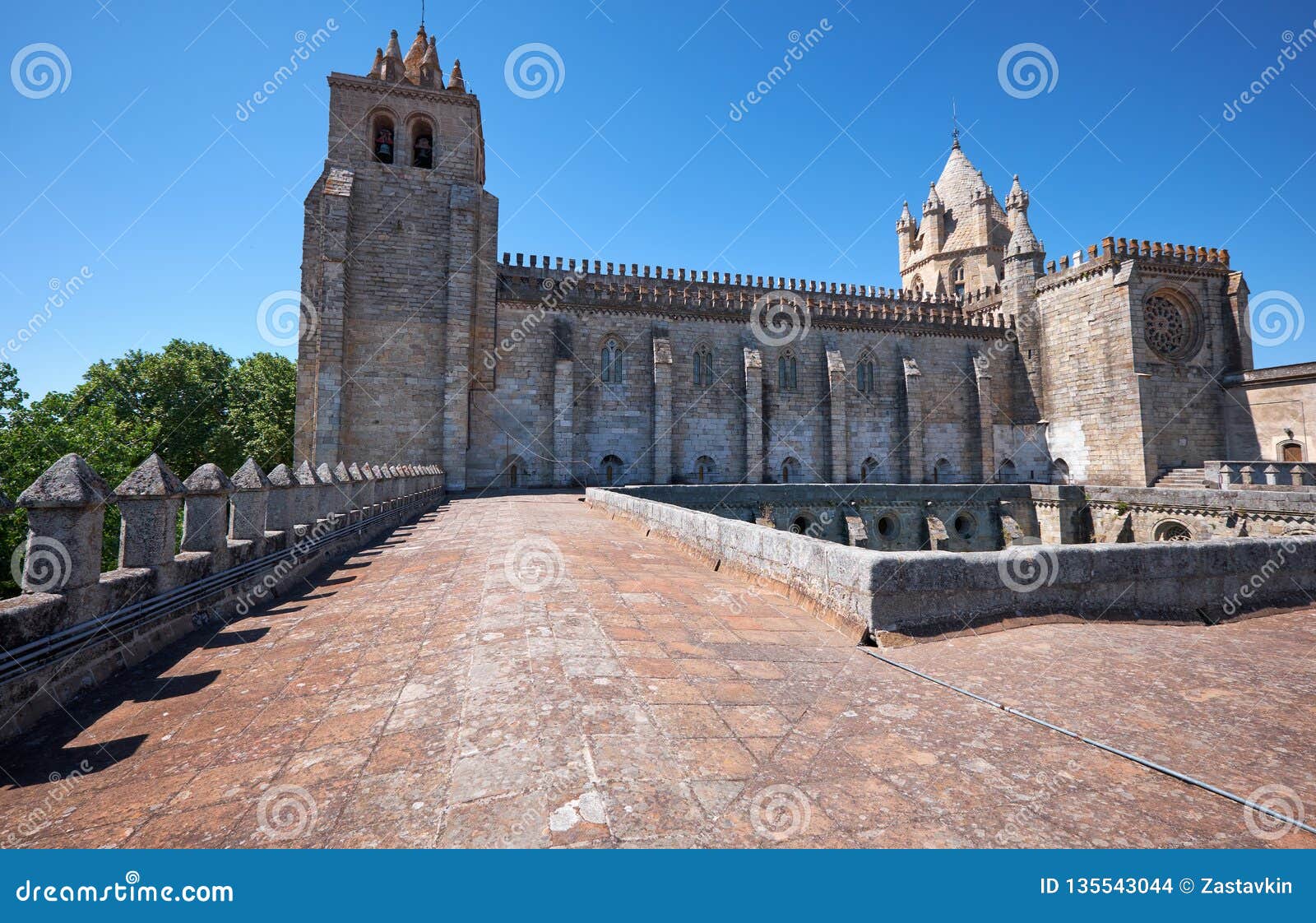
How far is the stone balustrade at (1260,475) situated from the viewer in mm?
18125

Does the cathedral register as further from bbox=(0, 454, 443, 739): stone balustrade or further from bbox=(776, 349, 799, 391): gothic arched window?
bbox=(0, 454, 443, 739): stone balustrade

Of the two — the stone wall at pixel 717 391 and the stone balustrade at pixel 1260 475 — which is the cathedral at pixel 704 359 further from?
the stone balustrade at pixel 1260 475

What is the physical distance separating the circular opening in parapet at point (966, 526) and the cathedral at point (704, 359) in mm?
4846

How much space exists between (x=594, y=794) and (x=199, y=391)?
40.5 meters

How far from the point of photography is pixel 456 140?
2284cm

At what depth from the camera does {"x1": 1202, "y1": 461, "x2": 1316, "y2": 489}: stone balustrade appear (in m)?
18.1

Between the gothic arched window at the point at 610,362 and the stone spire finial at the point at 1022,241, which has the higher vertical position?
the stone spire finial at the point at 1022,241

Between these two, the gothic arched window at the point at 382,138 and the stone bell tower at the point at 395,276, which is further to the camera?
the gothic arched window at the point at 382,138

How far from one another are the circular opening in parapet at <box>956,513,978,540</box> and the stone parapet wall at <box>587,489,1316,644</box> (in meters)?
16.6

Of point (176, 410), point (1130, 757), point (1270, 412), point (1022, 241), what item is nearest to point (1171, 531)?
point (1270, 412)

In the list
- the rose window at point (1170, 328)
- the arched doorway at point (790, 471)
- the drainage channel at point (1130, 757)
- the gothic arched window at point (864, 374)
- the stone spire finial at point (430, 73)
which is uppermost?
the stone spire finial at point (430, 73)

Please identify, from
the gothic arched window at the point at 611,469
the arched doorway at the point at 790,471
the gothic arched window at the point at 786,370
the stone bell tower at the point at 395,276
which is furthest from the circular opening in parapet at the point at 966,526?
the stone bell tower at the point at 395,276

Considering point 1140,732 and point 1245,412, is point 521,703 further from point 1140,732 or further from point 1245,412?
point 1245,412

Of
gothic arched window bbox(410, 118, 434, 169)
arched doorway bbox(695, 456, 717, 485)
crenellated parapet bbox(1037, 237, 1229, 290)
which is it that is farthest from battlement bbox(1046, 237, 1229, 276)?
gothic arched window bbox(410, 118, 434, 169)
